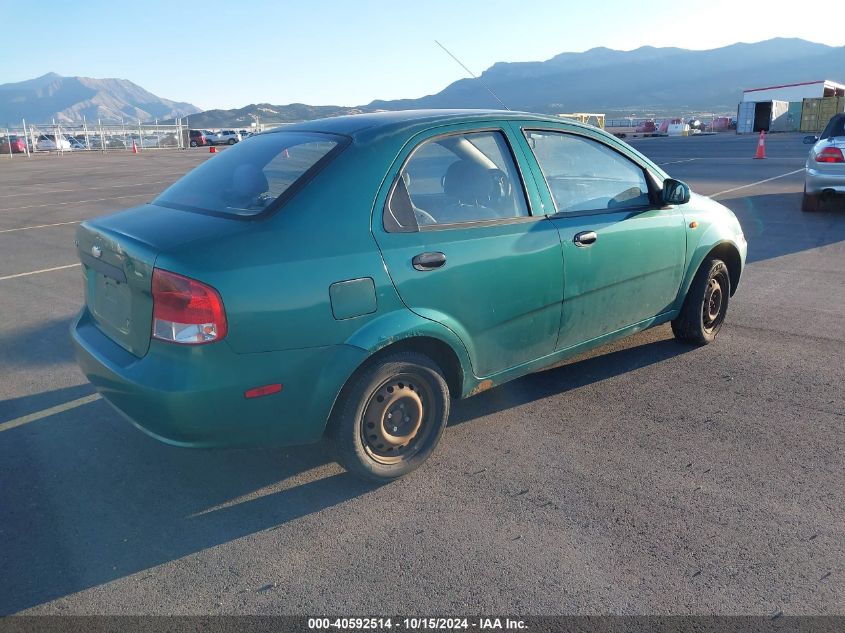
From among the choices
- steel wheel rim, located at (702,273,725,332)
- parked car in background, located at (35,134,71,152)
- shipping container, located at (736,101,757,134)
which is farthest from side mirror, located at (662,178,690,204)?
shipping container, located at (736,101,757,134)

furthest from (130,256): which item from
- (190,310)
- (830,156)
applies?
(830,156)

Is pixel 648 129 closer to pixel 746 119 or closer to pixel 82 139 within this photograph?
pixel 746 119

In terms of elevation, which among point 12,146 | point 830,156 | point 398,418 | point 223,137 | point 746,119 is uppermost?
point 746,119

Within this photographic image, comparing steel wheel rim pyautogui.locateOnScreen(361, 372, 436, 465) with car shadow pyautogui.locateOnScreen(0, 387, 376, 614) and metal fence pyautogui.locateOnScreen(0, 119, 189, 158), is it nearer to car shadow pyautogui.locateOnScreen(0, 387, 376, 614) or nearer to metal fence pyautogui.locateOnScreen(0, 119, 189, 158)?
car shadow pyautogui.locateOnScreen(0, 387, 376, 614)

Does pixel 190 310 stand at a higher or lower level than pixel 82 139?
lower

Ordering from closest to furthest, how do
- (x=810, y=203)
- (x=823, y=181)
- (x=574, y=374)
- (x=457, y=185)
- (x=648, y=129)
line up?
(x=457, y=185), (x=574, y=374), (x=823, y=181), (x=810, y=203), (x=648, y=129)

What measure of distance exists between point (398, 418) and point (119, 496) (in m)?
1.38

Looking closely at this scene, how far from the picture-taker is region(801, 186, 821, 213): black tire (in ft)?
37.0

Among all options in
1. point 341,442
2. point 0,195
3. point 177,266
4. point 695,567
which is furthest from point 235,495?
point 0,195

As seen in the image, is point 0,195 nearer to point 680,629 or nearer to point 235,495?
point 235,495

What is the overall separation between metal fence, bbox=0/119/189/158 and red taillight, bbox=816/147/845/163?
45.6 metres

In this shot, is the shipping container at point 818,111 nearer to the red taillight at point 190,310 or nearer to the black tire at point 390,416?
the black tire at point 390,416

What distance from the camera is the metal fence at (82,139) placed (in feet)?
152

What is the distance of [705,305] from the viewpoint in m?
5.13
